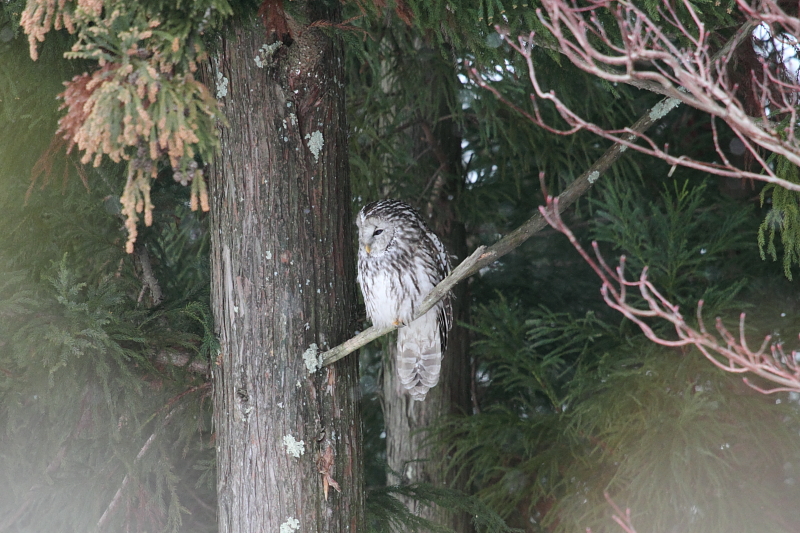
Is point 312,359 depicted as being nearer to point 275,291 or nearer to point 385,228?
point 275,291

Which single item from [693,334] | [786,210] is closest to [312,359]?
[693,334]

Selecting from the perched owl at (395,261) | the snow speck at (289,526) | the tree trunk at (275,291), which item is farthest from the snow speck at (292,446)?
the perched owl at (395,261)

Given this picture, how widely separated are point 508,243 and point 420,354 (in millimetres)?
1401

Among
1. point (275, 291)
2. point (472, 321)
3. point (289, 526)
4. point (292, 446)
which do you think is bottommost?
point (289, 526)

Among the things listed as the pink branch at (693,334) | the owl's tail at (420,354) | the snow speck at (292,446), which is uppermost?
the owl's tail at (420,354)

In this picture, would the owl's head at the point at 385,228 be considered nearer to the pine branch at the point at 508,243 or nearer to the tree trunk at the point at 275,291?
the tree trunk at the point at 275,291

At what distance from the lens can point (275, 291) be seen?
3121mm

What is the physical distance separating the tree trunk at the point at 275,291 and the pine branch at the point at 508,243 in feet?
0.57

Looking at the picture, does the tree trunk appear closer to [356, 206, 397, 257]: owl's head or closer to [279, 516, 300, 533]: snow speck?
[279, 516, 300, 533]: snow speck

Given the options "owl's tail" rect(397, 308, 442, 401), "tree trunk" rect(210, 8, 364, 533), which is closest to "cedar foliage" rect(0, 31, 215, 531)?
"tree trunk" rect(210, 8, 364, 533)

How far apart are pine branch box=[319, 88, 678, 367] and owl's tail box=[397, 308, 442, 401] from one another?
1098mm

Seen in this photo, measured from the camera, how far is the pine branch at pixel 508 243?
114 inches

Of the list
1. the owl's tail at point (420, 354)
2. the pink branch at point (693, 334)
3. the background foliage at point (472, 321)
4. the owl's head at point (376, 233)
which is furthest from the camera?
the owl's tail at point (420, 354)

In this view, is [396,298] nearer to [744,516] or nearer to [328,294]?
[328,294]
